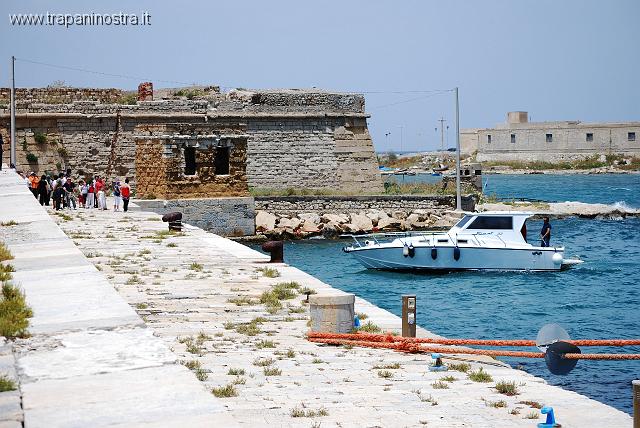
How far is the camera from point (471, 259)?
90.2 feet

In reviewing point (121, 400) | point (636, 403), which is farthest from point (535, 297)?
point (121, 400)

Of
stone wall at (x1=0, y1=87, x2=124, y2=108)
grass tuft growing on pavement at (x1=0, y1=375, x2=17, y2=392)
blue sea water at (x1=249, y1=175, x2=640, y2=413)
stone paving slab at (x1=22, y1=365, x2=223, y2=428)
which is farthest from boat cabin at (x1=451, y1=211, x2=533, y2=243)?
grass tuft growing on pavement at (x1=0, y1=375, x2=17, y2=392)

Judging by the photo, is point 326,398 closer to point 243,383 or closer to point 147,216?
point 243,383

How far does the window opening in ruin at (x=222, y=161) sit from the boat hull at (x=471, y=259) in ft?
16.5

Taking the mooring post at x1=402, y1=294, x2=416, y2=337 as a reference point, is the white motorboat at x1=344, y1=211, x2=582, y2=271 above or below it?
below

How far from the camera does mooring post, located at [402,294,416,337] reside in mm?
9719

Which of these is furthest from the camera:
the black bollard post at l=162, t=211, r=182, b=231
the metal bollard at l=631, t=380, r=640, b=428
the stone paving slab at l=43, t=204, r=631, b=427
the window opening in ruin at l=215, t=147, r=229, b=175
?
the window opening in ruin at l=215, t=147, r=229, b=175

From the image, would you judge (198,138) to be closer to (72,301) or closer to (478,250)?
(478,250)

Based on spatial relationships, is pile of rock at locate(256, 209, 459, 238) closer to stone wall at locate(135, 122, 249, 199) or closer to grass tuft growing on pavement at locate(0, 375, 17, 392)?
stone wall at locate(135, 122, 249, 199)

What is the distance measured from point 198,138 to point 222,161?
1.20 meters

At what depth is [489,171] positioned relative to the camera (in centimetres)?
11431

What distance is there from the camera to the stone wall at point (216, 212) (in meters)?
29.0

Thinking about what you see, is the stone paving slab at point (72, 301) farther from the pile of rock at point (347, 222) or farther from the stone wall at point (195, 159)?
the pile of rock at point (347, 222)

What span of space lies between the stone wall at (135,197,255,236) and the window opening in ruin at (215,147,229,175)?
824mm
